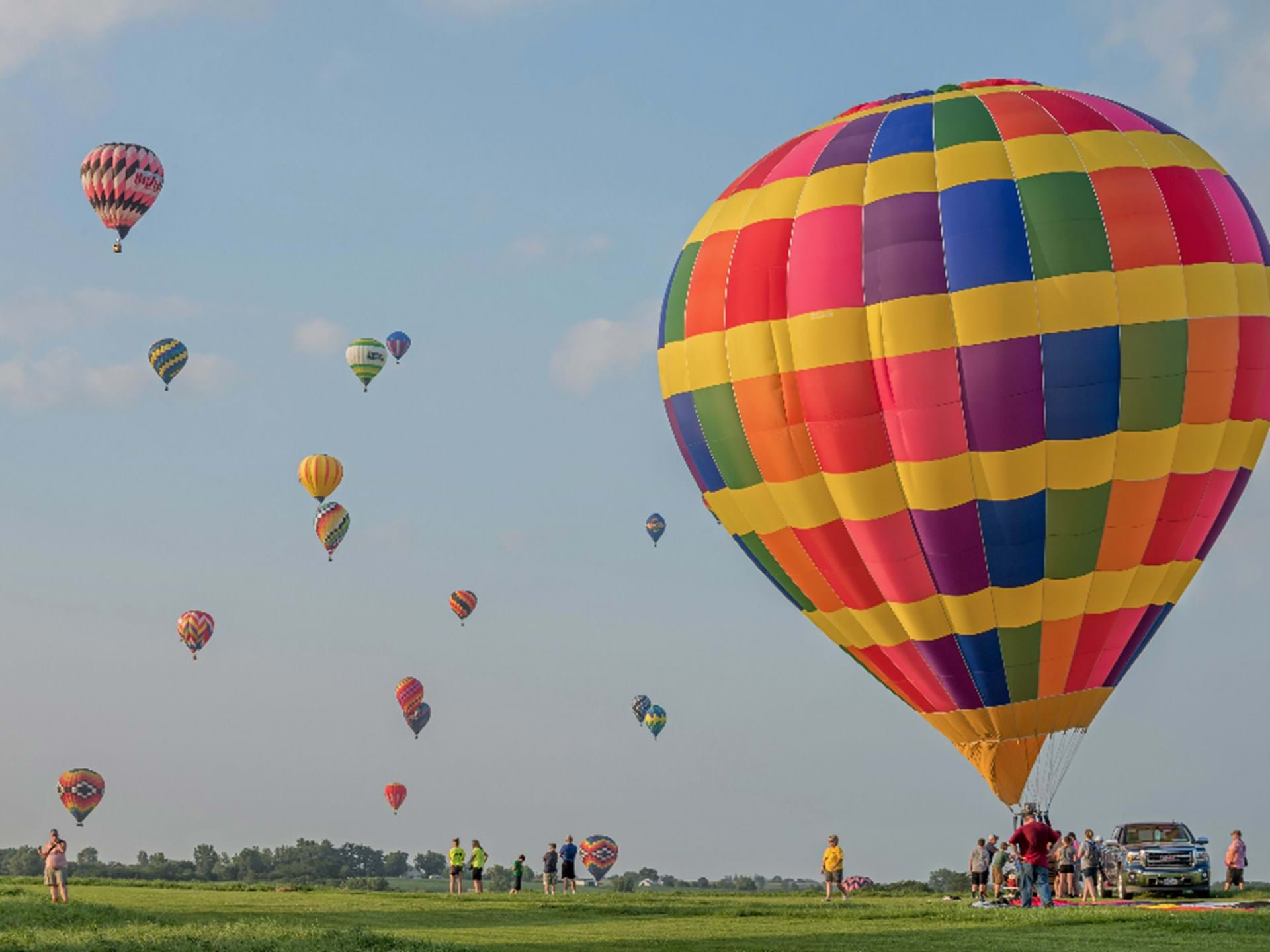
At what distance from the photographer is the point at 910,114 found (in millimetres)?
35594

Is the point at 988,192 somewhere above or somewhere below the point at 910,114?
below

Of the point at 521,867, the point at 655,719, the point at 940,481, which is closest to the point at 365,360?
the point at 655,719

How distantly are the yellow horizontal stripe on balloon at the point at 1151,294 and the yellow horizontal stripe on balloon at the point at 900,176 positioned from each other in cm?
405

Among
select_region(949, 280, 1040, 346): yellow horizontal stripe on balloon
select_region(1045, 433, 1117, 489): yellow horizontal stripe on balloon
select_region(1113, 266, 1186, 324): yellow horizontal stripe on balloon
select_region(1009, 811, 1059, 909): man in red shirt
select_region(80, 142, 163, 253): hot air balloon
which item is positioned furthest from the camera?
select_region(80, 142, 163, 253): hot air balloon

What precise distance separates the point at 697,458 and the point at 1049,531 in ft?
25.9

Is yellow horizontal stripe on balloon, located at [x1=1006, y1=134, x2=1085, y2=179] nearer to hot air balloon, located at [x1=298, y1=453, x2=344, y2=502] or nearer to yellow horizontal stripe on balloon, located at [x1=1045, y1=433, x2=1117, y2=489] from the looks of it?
yellow horizontal stripe on balloon, located at [x1=1045, y1=433, x2=1117, y2=489]

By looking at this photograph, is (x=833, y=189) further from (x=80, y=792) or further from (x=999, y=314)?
(x=80, y=792)

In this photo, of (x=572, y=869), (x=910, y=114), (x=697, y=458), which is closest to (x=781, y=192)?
(x=910, y=114)

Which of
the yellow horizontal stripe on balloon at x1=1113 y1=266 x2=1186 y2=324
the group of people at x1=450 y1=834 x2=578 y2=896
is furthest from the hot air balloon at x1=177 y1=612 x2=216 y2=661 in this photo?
the yellow horizontal stripe on balloon at x1=1113 y1=266 x2=1186 y2=324

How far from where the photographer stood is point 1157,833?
35906 mm

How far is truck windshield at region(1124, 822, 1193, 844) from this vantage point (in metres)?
35.6

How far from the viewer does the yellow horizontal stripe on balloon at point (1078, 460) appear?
3241 cm

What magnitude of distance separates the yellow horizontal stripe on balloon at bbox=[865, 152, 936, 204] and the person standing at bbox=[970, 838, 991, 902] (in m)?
13.3

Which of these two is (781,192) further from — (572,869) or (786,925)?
(572,869)
